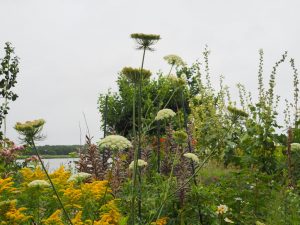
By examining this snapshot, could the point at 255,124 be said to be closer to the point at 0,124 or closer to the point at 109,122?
the point at 0,124

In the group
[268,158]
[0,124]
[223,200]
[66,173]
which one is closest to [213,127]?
[268,158]

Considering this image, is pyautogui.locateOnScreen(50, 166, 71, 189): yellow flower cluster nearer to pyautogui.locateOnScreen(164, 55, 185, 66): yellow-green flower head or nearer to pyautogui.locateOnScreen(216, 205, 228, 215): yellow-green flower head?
pyautogui.locateOnScreen(164, 55, 185, 66): yellow-green flower head

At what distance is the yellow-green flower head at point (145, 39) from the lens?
285 cm

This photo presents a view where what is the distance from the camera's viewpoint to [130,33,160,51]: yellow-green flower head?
285 centimetres

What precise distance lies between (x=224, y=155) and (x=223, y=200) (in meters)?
4.72

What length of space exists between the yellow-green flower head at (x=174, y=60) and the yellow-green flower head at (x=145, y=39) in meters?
1.42

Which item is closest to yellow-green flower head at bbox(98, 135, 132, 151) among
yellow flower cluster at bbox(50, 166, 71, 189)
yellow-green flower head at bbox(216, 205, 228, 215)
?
yellow flower cluster at bbox(50, 166, 71, 189)

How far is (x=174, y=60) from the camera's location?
4.38 metres

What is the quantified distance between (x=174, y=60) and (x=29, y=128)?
7.13 ft

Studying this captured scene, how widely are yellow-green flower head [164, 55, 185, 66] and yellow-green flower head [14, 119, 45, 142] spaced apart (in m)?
2.06

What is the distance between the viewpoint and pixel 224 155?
10.0 metres

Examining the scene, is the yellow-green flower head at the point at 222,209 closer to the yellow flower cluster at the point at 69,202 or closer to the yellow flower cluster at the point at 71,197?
the yellow flower cluster at the point at 69,202

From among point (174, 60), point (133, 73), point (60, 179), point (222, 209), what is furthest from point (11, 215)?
point (222, 209)

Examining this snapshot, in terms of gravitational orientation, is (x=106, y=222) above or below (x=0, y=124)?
below
